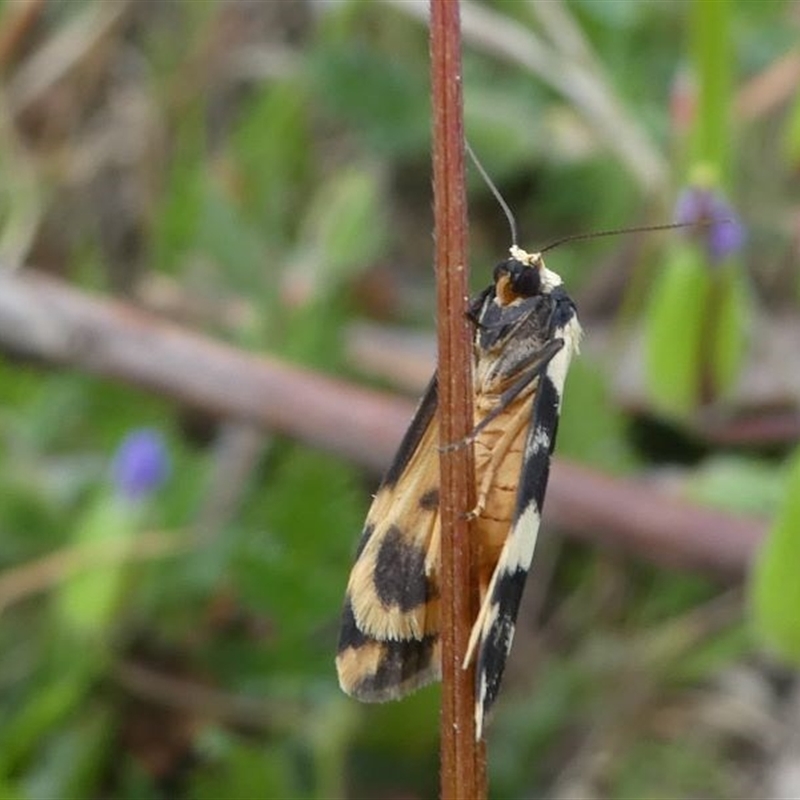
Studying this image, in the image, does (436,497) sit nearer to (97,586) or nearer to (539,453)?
(539,453)

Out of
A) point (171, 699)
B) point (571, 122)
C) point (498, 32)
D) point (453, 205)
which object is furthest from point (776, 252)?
point (453, 205)

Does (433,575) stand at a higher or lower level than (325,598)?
lower

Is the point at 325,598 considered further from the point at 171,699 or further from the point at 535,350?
the point at 535,350

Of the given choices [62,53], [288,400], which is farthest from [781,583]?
[62,53]

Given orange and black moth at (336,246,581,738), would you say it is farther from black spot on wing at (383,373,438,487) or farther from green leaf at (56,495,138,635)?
green leaf at (56,495,138,635)

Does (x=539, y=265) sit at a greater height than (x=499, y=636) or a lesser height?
greater

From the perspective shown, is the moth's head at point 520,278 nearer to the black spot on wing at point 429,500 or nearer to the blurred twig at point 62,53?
the black spot on wing at point 429,500
